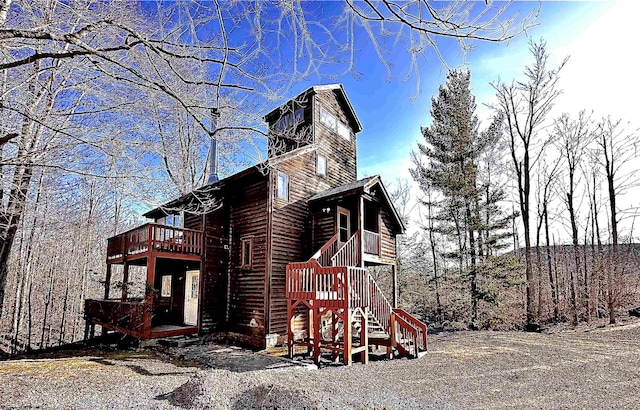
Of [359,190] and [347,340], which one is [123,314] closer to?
[347,340]

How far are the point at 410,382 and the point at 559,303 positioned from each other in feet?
56.9

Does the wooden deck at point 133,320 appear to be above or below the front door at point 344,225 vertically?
below

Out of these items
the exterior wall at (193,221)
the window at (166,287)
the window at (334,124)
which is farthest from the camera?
the window at (334,124)

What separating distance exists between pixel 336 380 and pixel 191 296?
28.6 ft

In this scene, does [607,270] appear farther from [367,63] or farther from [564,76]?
[367,63]

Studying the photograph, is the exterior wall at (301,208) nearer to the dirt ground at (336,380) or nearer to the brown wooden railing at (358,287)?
the dirt ground at (336,380)

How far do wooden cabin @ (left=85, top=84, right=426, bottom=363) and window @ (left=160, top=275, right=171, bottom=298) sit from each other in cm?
10

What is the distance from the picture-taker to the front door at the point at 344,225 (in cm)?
1301

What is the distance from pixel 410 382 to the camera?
7285 millimetres

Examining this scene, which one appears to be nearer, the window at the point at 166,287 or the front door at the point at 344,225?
the front door at the point at 344,225

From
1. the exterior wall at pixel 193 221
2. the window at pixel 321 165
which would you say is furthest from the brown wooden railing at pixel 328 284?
the window at pixel 321 165

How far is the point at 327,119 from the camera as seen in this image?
15.4 metres

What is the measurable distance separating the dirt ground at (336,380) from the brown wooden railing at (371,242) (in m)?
3.65

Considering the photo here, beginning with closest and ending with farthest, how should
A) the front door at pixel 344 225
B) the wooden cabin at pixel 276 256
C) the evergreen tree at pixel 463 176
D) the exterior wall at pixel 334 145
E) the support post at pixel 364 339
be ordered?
the support post at pixel 364 339 → the wooden cabin at pixel 276 256 → the front door at pixel 344 225 → the exterior wall at pixel 334 145 → the evergreen tree at pixel 463 176
